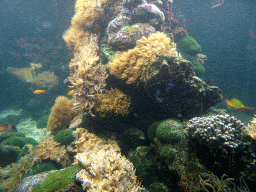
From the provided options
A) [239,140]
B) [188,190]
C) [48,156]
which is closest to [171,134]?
[188,190]

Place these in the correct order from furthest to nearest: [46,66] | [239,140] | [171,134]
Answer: [46,66]
[171,134]
[239,140]

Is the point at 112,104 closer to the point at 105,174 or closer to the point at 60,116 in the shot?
the point at 105,174

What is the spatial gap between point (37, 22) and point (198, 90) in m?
16.9

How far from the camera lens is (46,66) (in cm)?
1202

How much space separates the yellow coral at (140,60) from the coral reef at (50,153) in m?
2.99

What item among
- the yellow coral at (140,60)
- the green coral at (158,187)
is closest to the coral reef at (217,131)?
the green coral at (158,187)

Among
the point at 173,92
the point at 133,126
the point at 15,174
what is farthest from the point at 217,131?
the point at 15,174

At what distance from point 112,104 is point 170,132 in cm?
178

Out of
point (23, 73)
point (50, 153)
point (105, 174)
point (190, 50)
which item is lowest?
point (23, 73)

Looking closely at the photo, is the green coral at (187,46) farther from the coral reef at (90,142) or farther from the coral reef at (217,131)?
the coral reef at (90,142)

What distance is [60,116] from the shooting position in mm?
5719

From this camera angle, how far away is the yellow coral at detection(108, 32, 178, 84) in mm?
3846

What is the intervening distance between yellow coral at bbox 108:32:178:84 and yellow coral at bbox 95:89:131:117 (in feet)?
1.93

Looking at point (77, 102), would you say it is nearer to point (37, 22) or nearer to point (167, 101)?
point (167, 101)
